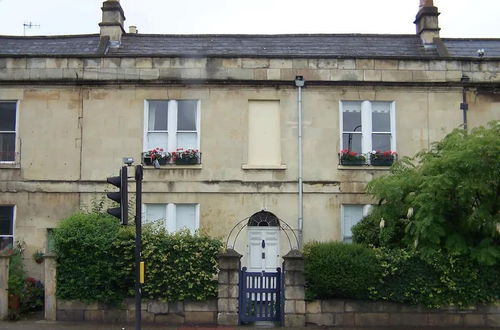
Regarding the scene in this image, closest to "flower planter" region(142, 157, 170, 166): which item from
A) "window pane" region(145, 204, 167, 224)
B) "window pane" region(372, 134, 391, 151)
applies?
"window pane" region(145, 204, 167, 224)

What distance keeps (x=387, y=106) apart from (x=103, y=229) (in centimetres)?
996

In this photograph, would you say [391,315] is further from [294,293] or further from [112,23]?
[112,23]

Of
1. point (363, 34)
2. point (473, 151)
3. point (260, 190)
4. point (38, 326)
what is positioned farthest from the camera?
point (363, 34)

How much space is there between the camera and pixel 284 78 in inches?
725

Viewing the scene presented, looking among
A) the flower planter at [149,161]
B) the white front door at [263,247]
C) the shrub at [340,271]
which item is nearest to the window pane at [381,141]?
the white front door at [263,247]

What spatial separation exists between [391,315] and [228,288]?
3879 mm

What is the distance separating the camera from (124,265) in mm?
13555

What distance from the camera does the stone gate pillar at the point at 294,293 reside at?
1339cm

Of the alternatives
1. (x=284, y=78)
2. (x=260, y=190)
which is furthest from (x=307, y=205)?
(x=284, y=78)

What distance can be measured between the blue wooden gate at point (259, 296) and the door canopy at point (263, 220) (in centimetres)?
451

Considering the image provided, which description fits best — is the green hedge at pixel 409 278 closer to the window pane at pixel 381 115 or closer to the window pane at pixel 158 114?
the window pane at pixel 381 115

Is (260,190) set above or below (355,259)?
above

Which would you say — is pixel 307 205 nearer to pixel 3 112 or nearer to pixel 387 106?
pixel 387 106

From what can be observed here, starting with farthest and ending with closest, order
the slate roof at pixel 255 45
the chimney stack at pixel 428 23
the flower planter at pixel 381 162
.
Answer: the chimney stack at pixel 428 23, the slate roof at pixel 255 45, the flower planter at pixel 381 162
